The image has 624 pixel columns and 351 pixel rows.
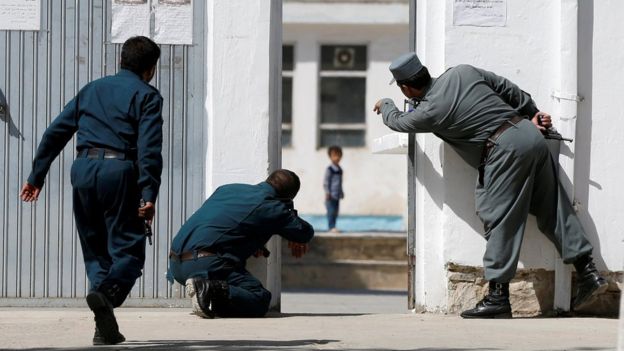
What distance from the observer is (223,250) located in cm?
1001

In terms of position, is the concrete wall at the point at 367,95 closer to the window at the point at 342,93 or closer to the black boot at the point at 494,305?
the window at the point at 342,93

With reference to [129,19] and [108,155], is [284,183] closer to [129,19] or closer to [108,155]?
[129,19]

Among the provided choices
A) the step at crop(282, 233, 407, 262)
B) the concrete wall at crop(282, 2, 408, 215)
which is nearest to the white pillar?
the step at crop(282, 233, 407, 262)

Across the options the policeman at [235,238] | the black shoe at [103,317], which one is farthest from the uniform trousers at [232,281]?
the black shoe at [103,317]

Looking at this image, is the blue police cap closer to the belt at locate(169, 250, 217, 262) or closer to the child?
the belt at locate(169, 250, 217, 262)

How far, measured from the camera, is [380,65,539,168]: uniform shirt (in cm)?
995

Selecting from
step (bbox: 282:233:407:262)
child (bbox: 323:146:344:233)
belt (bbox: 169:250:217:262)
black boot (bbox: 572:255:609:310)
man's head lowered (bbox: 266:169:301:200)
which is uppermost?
man's head lowered (bbox: 266:169:301:200)

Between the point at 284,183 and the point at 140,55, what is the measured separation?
1.84m

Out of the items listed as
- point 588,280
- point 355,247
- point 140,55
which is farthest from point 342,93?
point 140,55

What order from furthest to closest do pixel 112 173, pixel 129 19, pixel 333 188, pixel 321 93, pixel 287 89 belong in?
pixel 321 93
pixel 287 89
pixel 333 188
pixel 129 19
pixel 112 173

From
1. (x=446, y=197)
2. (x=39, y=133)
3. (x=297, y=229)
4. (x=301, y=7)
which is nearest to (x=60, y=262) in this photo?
(x=39, y=133)

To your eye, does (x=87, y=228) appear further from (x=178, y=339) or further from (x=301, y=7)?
(x=301, y=7)

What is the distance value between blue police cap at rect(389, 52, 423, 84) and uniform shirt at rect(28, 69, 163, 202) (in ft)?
6.69

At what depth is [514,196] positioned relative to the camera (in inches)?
394
